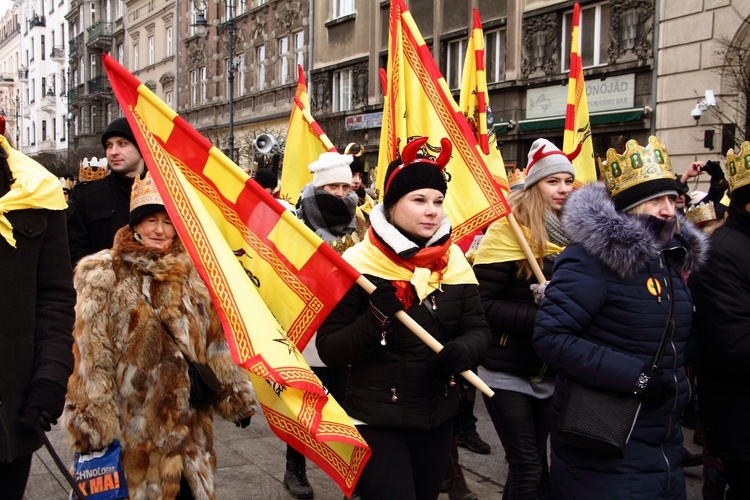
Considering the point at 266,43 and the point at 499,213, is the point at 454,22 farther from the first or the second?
the point at 499,213

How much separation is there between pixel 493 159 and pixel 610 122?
12.0m

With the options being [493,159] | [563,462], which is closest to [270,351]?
[563,462]

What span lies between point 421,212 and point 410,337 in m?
0.52

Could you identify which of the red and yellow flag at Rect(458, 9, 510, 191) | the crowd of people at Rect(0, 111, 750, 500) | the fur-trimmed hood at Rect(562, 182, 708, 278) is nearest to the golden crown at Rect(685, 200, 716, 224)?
the red and yellow flag at Rect(458, 9, 510, 191)

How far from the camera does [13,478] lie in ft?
9.01

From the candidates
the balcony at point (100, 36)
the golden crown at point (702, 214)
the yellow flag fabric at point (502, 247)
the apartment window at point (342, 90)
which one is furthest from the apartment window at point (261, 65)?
the yellow flag fabric at point (502, 247)

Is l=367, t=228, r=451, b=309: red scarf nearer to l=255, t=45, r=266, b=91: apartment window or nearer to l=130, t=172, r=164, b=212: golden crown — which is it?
l=130, t=172, r=164, b=212: golden crown

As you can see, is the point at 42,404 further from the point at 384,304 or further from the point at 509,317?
the point at 509,317

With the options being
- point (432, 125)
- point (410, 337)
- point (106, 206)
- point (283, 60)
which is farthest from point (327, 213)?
point (283, 60)

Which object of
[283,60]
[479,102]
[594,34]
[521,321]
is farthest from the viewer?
[283,60]

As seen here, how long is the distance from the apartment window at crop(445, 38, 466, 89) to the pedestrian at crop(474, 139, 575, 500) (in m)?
19.1

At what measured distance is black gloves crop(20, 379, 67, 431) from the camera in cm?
270

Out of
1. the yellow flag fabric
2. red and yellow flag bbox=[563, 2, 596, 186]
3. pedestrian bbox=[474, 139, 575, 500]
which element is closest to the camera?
pedestrian bbox=[474, 139, 575, 500]

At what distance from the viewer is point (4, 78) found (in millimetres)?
82250
